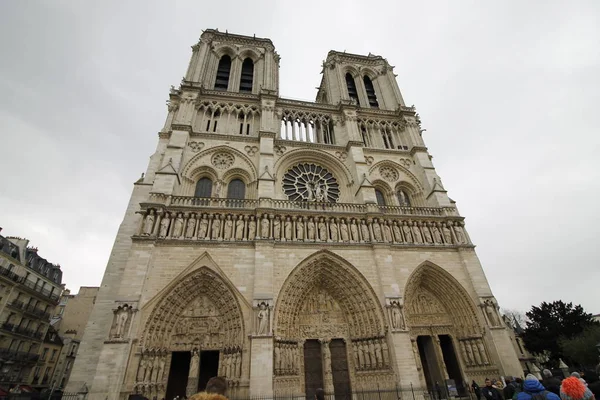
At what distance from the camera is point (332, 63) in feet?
65.9

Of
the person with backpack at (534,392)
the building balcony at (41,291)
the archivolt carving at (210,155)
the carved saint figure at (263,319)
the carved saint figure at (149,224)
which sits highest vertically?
the archivolt carving at (210,155)

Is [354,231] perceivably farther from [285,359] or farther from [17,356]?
[17,356]

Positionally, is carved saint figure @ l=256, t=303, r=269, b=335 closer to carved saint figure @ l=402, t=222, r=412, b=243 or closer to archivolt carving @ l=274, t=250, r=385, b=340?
archivolt carving @ l=274, t=250, r=385, b=340

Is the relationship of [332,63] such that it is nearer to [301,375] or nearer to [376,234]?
[376,234]

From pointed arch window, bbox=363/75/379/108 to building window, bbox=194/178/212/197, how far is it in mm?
12296

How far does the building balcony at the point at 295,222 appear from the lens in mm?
10680

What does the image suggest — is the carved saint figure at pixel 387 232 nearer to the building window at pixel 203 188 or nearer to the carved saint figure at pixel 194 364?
the building window at pixel 203 188

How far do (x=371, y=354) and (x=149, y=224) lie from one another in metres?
9.09

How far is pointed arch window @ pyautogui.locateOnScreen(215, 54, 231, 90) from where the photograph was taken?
1769 centimetres

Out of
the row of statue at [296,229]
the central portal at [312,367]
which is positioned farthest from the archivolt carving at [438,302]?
the central portal at [312,367]

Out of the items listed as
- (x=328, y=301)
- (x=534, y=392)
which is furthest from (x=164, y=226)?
(x=534, y=392)

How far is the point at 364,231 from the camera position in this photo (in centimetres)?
1184

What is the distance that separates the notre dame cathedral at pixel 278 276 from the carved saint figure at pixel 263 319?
0.10 feet

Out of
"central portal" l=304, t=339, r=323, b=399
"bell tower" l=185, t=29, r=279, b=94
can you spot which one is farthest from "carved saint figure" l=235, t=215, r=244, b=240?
"bell tower" l=185, t=29, r=279, b=94
